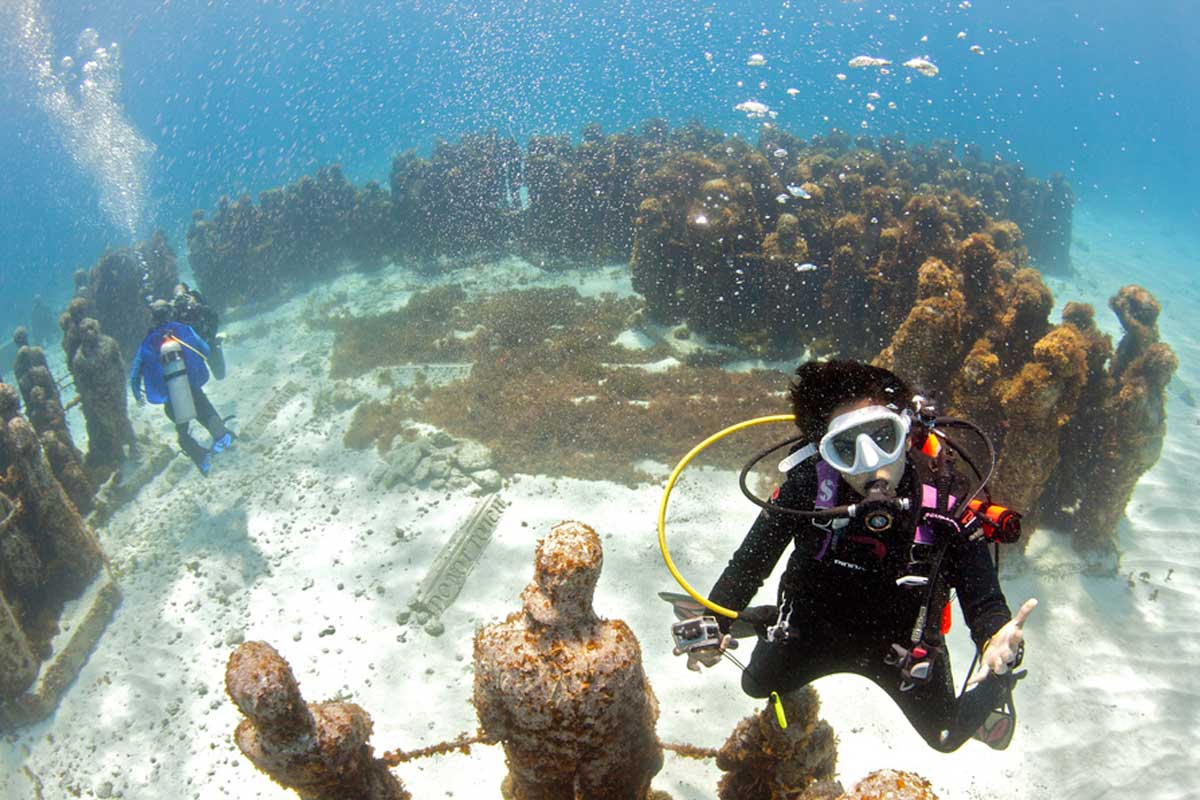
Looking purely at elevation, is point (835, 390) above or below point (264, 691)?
above

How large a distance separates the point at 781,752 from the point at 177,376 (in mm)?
9603

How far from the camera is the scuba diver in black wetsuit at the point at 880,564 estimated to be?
2.62 m

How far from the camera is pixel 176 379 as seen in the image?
29.2ft

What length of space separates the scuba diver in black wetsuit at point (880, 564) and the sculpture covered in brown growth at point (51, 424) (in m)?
10.2

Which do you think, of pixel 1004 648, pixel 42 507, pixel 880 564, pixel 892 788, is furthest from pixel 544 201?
pixel 892 788

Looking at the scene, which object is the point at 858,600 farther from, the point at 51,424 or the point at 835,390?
the point at 51,424

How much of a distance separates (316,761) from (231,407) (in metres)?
10.9

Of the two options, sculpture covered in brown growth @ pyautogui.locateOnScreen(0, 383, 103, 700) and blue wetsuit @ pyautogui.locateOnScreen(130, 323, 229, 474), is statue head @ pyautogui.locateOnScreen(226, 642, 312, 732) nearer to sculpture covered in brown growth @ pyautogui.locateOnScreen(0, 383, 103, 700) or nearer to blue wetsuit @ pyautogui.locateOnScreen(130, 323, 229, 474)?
sculpture covered in brown growth @ pyautogui.locateOnScreen(0, 383, 103, 700)

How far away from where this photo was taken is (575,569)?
8.09 feet

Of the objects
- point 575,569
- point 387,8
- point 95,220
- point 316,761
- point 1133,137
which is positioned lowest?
point 1133,137

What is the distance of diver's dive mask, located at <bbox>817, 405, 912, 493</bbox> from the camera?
257 centimetres

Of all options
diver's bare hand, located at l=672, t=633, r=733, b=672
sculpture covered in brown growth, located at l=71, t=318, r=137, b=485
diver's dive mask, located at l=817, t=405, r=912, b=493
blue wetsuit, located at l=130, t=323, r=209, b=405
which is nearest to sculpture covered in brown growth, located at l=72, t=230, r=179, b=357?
sculpture covered in brown growth, located at l=71, t=318, r=137, b=485

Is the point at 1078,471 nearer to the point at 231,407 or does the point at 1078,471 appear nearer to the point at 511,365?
the point at 511,365

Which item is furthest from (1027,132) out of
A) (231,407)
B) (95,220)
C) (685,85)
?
(95,220)
